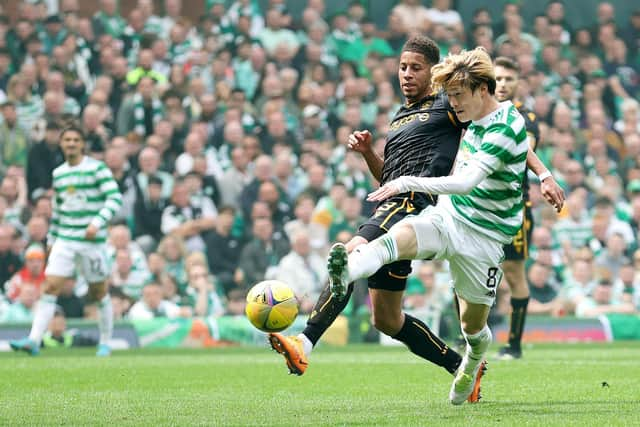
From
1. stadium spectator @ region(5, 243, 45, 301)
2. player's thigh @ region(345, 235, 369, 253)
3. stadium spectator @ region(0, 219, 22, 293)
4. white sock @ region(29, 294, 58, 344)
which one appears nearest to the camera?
player's thigh @ region(345, 235, 369, 253)

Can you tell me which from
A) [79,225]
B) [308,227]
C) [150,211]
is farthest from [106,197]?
[308,227]

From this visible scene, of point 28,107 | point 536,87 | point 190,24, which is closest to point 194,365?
point 28,107

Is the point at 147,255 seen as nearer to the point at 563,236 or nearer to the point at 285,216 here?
the point at 285,216

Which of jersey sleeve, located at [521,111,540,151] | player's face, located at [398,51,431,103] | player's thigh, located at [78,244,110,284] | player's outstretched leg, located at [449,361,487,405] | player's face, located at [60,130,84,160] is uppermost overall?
player's face, located at [398,51,431,103]

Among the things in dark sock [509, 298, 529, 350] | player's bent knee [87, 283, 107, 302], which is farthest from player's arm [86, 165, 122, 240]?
dark sock [509, 298, 529, 350]

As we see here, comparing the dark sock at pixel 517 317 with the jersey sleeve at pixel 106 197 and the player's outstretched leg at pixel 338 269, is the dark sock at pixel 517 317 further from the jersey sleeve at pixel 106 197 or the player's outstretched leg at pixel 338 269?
the player's outstretched leg at pixel 338 269

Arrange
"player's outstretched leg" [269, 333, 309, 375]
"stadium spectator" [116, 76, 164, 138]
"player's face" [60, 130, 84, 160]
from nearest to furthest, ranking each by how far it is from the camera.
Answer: "player's outstretched leg" [269, 333, 309, 375] → "player's face" [60, 130, 84, 160] → "stadium spectator" [116, 76, 164, 138]

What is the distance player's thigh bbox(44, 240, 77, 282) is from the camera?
13.7 metres

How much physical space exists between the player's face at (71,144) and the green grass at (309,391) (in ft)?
7.46

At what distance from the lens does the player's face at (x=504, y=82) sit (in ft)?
35.4

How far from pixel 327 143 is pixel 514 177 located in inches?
481

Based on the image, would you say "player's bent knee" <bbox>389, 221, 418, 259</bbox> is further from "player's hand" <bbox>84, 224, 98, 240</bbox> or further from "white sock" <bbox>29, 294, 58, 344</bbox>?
"white sock" <bbox>29, 294, 58, 344</bbox>

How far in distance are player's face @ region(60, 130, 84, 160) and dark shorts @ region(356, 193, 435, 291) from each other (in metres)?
6.68

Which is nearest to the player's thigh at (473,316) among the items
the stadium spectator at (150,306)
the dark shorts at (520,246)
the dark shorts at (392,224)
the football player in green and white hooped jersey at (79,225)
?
the dark shorts at (392,224)
